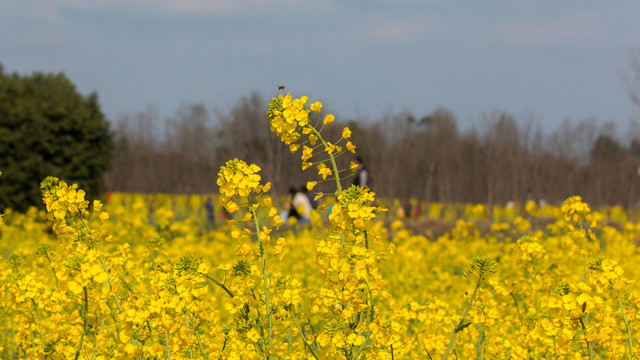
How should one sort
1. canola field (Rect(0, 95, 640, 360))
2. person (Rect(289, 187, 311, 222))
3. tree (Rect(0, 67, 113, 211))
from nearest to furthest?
1. canola field (Rect(0, 95, 640, 360))
2. tree (Rect(0, 67, 113, 211))
3. person (Rect(289, 187, 311, 222))

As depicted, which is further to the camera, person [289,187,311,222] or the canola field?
person [289,187,311,222]

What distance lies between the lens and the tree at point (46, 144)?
15605 mm

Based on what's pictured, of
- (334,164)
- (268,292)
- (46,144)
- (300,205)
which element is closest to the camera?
(334,164)

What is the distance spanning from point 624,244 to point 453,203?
15.6 metres

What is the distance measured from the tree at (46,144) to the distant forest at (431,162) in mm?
1038

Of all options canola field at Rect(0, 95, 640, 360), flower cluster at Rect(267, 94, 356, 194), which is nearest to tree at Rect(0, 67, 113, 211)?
canola field at Rect(0, 95, 640, 360)

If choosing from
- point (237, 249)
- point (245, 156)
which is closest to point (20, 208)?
point (245, 156)

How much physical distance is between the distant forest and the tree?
1.04 m

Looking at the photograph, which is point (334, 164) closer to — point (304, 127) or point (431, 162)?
point (304, 127)

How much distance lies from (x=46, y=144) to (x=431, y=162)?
13.8 meters

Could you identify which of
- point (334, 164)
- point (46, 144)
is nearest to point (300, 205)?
point (46, 144)

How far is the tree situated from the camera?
15.6 m

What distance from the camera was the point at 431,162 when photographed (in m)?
24.1

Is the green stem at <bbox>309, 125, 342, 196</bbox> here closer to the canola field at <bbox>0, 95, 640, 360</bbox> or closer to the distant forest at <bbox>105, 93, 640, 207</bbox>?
the canola field at <bbox>0, 95, 640, 360</bbox>
